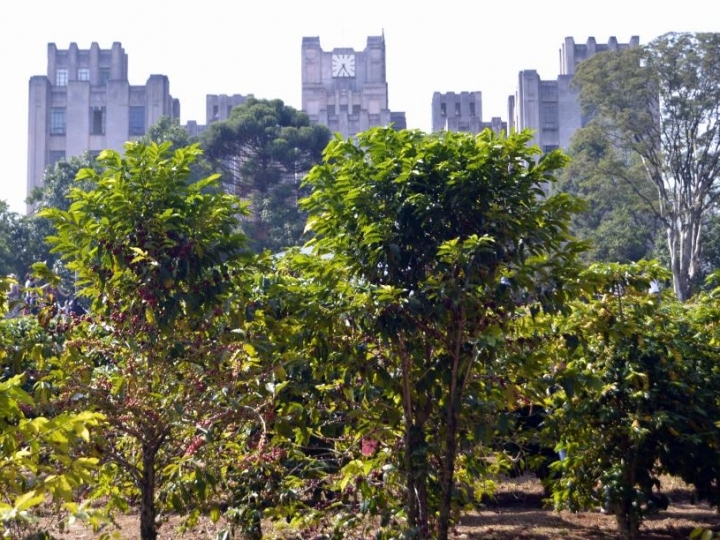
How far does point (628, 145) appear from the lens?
31141 mm

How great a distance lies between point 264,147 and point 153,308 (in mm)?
36184

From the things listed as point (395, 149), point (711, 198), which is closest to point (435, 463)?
point (395, 149)

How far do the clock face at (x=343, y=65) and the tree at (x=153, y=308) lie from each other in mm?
71829

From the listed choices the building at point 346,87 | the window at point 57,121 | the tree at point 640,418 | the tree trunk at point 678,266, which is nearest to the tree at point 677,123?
the tree trunk at point 678,266

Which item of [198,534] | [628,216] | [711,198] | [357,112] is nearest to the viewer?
[198,534]

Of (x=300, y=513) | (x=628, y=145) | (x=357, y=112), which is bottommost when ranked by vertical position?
(x=300, y=513)

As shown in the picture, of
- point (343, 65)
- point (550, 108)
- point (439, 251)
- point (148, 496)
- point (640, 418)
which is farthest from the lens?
point (343, 65)

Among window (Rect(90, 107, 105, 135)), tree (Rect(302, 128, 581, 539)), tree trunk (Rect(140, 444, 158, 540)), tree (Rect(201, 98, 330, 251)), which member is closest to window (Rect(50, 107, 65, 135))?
window (Rect(90, 107, 105, 135))

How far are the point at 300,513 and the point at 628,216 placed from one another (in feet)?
115

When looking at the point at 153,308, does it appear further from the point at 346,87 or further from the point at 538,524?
the point at 346,87

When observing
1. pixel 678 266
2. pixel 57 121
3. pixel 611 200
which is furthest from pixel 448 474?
pixel 57 121

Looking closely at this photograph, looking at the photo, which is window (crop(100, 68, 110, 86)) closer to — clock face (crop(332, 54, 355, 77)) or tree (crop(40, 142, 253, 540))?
clock face (crop(332, 54, 355, 77))

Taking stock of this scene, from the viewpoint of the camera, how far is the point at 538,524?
10.2 metres

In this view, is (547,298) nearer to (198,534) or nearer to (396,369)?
(396,369)
